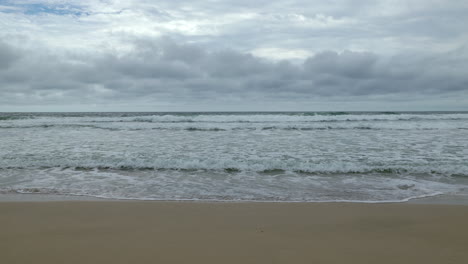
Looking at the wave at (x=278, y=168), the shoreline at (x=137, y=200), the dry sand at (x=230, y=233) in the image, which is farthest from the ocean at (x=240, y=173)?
the dry sand at (x=230, y=233)

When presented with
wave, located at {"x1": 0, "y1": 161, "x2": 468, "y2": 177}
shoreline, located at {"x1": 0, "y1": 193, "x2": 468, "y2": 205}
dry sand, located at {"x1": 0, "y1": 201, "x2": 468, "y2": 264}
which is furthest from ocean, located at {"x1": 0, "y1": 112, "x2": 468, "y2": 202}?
dry sand, located at {"x1": 0, "y1": 201, "x2": 468, "y2": 264}

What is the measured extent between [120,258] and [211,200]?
2524 millimetres

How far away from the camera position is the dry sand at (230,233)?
126 inches

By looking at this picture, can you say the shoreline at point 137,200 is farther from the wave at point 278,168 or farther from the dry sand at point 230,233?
the wave at point 278,168

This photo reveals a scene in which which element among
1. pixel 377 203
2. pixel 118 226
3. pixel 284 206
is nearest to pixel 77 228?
pixel 118 226

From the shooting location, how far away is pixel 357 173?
8000 mm

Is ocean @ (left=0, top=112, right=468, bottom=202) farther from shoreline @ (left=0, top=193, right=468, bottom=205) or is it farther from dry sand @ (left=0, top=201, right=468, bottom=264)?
dry sand @ (left=0, top=201, right=468, bottom=264)

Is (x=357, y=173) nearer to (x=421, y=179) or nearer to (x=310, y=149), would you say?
(x=421, y=179)

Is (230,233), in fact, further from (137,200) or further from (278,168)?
(278,168)

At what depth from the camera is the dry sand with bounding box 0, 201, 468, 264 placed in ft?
10.5

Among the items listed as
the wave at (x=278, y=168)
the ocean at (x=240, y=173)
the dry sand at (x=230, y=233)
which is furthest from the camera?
the wave at (x=278, y=168)

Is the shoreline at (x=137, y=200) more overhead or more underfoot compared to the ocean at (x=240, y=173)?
more underfoot

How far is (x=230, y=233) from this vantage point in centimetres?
387

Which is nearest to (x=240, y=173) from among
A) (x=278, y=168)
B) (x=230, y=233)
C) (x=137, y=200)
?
(x=278, y=168)
